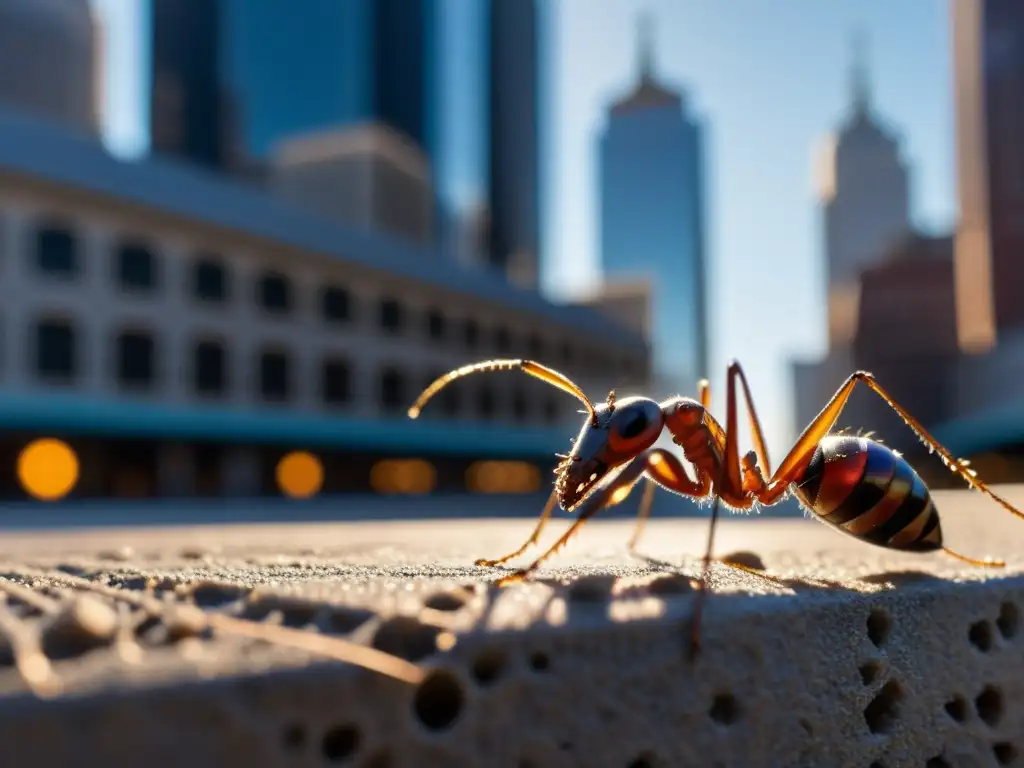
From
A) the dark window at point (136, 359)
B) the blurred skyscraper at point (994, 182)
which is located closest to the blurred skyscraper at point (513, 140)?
the blurred skyscraper at point (994, 182)

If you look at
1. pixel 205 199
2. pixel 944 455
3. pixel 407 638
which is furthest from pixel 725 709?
pixel 205 199

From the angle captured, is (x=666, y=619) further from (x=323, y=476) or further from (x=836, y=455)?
(x=323, y=476)

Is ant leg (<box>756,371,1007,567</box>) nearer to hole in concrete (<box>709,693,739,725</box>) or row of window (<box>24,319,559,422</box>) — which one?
hole in concrete (<box>709,693,739,725</box>)

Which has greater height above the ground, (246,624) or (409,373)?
(409,373)

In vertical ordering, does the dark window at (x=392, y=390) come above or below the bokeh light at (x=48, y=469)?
above

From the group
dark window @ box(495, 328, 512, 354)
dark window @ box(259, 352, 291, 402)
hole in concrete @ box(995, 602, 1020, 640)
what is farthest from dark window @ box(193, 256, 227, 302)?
hole in concrete @ box(995, 602, 1020, 640)

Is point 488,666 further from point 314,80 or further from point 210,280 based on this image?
point 314,80

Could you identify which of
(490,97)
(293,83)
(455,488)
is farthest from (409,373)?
(490,97)

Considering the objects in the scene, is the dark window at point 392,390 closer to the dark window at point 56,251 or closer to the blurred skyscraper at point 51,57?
the dark window at point 56,251

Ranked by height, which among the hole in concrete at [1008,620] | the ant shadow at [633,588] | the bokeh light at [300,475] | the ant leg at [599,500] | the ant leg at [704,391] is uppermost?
the ant leg at [704,391]
